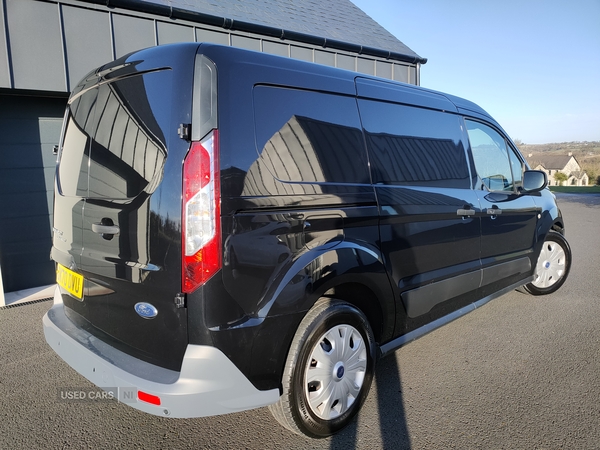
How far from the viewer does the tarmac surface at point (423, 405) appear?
2.44 m

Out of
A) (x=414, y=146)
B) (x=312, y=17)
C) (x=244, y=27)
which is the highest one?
(x=312, y=17)

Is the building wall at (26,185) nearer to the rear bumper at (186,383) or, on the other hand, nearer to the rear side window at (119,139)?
the rear side window at (119,139)

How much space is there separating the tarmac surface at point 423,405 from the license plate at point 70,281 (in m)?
0.79

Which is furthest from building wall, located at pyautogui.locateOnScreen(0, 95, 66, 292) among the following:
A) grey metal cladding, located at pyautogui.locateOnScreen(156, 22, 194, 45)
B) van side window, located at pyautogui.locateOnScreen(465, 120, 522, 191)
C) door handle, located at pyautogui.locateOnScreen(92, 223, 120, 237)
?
van side window, located at pyautogui.locateOnScreen(465, 120, 522, 191)

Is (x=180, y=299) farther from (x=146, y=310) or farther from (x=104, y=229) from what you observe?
(x=104, y=229)

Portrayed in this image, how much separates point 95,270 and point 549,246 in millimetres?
4639

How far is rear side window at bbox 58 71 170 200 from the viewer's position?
2.07m

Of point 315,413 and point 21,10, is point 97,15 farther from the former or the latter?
point 315,413

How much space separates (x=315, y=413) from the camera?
237cm

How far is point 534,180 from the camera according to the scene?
4.09 metres

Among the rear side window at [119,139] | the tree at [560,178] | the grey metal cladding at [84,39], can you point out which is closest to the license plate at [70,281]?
the rear side window at [119,139]

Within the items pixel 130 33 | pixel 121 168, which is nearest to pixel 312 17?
pixel 130 33

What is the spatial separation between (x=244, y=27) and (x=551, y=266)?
4942mm

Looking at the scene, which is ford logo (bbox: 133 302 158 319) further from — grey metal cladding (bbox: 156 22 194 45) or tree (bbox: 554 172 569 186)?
tree (bbox: 554 172 569 186)
